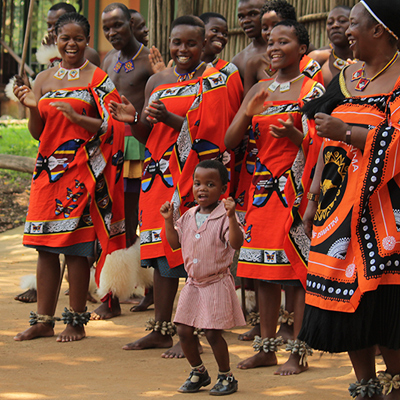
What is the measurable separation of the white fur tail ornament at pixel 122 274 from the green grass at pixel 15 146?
7.51 meters

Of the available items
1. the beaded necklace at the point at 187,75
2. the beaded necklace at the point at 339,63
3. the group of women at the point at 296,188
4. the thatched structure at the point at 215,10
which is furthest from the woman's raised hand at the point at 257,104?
the thatched structure at the point at 215,10

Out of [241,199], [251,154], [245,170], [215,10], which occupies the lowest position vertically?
[241,199]

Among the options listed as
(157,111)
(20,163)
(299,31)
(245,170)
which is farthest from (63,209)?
(20,163)

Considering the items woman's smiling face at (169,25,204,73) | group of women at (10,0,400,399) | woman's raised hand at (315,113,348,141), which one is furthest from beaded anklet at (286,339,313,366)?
woman's smiling face at (169,25,204,73)

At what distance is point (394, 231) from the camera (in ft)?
10.0

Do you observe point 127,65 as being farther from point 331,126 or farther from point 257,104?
point 331,126

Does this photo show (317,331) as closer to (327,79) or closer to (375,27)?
(375,27)

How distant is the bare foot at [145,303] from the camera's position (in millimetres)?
6184

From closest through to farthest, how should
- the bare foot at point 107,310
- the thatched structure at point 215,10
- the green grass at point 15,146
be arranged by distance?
the bare foot at point 107,310 → the thatched structure at point 215,10 → the green grass at point 15,146

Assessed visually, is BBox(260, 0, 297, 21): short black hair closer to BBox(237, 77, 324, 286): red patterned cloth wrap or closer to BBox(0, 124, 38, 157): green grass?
BBox(237, 77, 324, 286): red patterned cloth wrap

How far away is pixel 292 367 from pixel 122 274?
228 cm

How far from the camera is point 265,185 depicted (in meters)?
4.33

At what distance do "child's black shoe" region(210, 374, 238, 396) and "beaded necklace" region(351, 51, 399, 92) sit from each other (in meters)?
1.75

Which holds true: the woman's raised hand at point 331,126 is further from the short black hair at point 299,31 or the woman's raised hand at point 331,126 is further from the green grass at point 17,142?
the green grass at point 17,142
